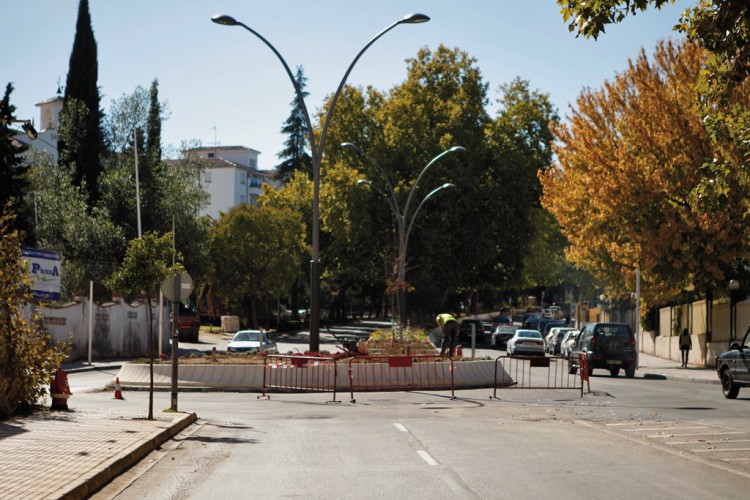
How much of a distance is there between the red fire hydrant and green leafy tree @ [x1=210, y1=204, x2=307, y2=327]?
2186 inches

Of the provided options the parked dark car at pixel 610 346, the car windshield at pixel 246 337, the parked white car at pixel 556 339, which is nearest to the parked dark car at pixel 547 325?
the parked white car at pixel 556 339

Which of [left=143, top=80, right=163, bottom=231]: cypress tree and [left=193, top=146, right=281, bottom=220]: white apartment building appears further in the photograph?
[left=193, top=146, right=281, bottom=220]: white apartment building

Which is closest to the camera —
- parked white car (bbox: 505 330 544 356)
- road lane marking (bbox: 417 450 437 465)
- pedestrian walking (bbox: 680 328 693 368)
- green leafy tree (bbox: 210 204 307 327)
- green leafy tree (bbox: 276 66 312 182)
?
road lane marking (bbox: 417 450 437 465)

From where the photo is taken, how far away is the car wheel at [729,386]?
2417cm

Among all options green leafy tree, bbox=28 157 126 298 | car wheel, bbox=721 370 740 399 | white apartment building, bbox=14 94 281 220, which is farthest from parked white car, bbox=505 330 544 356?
white apartment building, bbox=14 94 281 220

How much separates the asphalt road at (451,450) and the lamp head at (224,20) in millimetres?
9075

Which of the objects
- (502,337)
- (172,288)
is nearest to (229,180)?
(502,337)

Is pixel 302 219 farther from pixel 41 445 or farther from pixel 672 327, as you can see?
pixel 41 445

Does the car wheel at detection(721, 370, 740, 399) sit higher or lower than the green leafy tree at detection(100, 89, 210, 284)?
lower

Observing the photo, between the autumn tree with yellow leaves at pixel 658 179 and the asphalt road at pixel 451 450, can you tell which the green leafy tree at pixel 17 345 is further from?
the autumn tree with yellow leaves at pixel 658 179

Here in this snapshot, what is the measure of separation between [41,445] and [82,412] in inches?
211

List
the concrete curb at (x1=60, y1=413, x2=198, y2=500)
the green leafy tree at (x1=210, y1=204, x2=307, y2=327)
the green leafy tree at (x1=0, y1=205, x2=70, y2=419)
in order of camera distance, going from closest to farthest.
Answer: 1. the concrete curb at (x1=60, y1=413, x2=198, y2=500)
2. the green leafy tree at (x1=0, y1=205, x2=70, y2=419)
3. the green leafy tree at (x1=210, y1=204, x2=307, y2=327)

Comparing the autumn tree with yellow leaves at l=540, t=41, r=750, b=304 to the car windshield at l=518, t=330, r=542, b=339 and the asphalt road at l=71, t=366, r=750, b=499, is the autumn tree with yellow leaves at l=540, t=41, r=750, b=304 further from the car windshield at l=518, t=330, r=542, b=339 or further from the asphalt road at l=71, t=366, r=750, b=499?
the asphalt road at l=71, t=366, r=750, b=499

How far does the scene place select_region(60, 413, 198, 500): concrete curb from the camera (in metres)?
9.40
